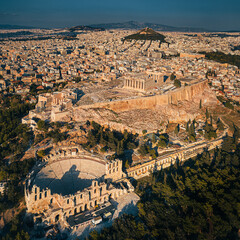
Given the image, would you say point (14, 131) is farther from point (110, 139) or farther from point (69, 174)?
point (110, 139)

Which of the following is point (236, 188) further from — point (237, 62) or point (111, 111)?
point (237, 62)

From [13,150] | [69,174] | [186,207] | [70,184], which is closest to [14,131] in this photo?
[13,150]

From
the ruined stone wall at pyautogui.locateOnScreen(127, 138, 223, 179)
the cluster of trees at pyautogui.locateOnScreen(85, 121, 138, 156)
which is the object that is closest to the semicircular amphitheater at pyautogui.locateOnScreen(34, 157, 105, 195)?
the cluster of trees at pyautogui.locateOnScreen(85, 121, 138, 156)

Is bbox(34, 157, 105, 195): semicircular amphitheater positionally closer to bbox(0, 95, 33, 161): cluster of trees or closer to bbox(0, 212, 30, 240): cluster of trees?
bbox(0, 212, 30, 240): cluster of trees

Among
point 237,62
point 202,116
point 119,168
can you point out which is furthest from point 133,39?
point 119,168

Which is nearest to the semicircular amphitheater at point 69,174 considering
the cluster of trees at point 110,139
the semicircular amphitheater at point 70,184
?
the semicircular amphitheater at point 70,184

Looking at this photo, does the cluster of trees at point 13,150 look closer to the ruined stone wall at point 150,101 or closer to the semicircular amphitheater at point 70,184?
Answer: the semicircular amphitheater at point 70,184
